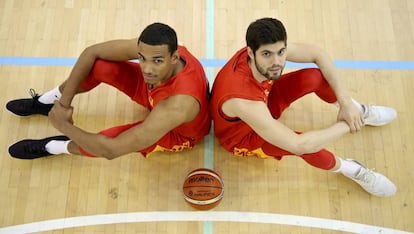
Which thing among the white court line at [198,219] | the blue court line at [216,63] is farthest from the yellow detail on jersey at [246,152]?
the blue court line at [216,63]

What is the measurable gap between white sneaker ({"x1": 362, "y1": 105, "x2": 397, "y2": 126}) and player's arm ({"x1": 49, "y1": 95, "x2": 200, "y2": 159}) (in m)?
1.78

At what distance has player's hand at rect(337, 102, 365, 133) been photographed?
3188mm

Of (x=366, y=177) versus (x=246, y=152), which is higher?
(x=246, y=152)

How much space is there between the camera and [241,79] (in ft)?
9.59

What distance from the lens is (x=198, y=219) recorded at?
12.2 feet

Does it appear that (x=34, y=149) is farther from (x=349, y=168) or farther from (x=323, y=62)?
(x=349, y=168)

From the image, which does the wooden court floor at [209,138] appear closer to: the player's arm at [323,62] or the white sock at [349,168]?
the white sock at [349,168]

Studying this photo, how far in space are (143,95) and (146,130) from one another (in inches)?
26.4

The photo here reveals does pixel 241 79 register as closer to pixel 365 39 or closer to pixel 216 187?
pixel 216 187

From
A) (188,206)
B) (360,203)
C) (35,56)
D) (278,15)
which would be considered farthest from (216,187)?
(35,56)

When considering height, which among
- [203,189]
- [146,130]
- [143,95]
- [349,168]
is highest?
[143,95]

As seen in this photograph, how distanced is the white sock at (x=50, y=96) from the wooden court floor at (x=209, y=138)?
0.24 m

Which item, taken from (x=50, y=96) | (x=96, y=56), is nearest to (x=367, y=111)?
(x=96, y=56)

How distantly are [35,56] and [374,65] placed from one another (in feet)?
11.2
